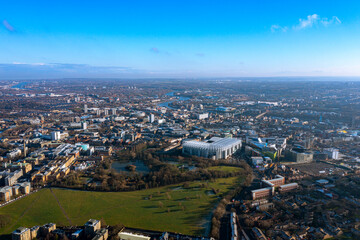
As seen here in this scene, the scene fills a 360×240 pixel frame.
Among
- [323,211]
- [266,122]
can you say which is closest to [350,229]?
[323,211]

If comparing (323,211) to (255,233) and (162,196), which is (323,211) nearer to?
(255,233)

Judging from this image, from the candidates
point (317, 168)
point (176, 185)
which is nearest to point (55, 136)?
point (176, 185)

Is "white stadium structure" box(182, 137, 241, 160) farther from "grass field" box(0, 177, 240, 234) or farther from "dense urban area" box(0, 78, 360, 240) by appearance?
"grass field" box(0, 177, 240, 234)

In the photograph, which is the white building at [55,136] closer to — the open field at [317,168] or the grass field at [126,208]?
the grass field at [126,208]

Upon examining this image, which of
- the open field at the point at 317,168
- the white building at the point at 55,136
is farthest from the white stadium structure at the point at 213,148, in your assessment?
the white building at the point at 55,136

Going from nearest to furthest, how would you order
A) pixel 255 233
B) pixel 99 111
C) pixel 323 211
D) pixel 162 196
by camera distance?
1. pixel 255 233
2. pixel 323 211
3. pixel 162 196
4. pixel 99 111

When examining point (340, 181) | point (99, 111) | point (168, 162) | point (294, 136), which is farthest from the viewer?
point (99, 111)
